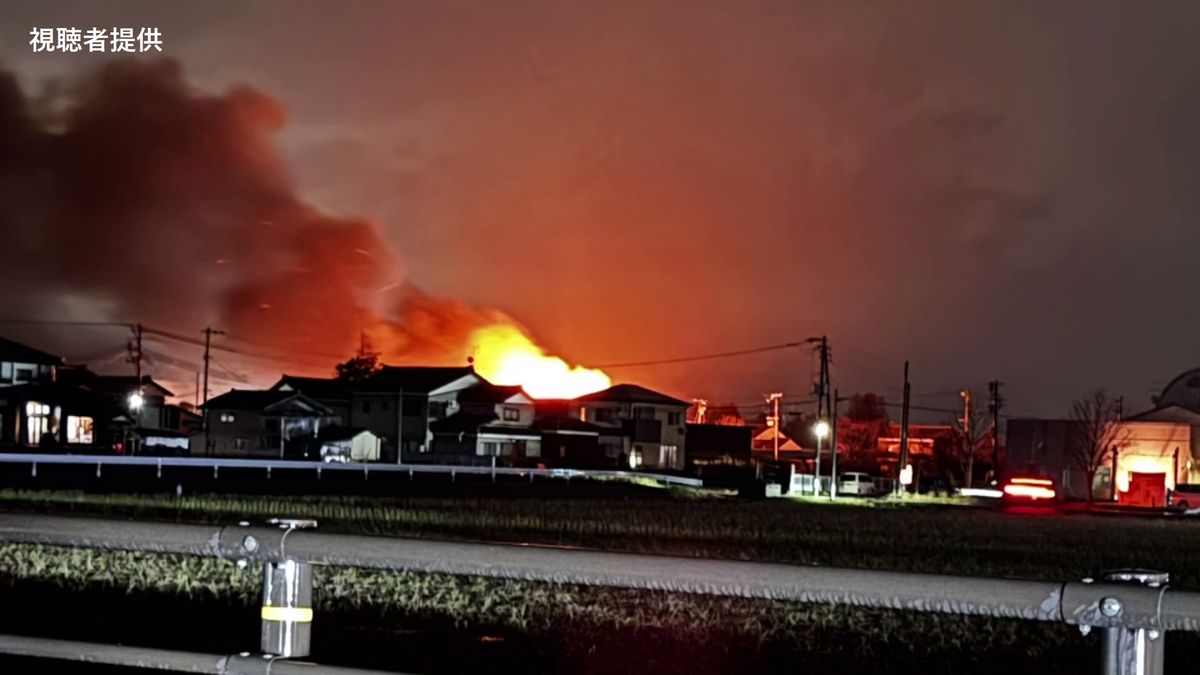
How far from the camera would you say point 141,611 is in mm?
9680

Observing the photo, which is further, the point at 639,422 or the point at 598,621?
the point at 639,422

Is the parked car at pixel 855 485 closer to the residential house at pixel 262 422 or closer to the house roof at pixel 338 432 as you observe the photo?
the house roof at pixel 338 432

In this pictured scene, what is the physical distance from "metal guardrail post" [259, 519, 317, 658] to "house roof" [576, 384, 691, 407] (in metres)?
104

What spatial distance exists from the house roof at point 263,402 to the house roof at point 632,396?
2042cm

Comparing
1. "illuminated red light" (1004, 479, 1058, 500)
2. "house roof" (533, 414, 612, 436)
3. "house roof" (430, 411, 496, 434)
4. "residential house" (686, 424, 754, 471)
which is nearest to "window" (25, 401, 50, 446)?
"house roof" (430, 411, 496, 434)

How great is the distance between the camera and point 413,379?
9638cm

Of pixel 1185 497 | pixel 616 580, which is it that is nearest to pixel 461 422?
pixel 1185 497

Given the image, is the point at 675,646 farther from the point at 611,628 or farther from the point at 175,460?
the point at 175,460

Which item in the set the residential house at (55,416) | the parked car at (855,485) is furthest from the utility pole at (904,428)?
the residential house at (55,416)

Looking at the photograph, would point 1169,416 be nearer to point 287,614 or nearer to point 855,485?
point 855,485

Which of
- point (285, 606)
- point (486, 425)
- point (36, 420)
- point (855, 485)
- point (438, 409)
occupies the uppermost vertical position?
point (438, 409)

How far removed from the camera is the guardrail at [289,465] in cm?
4869

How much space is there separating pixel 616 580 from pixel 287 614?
93cm

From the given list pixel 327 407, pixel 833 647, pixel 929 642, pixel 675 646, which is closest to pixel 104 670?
pixel 675 646
